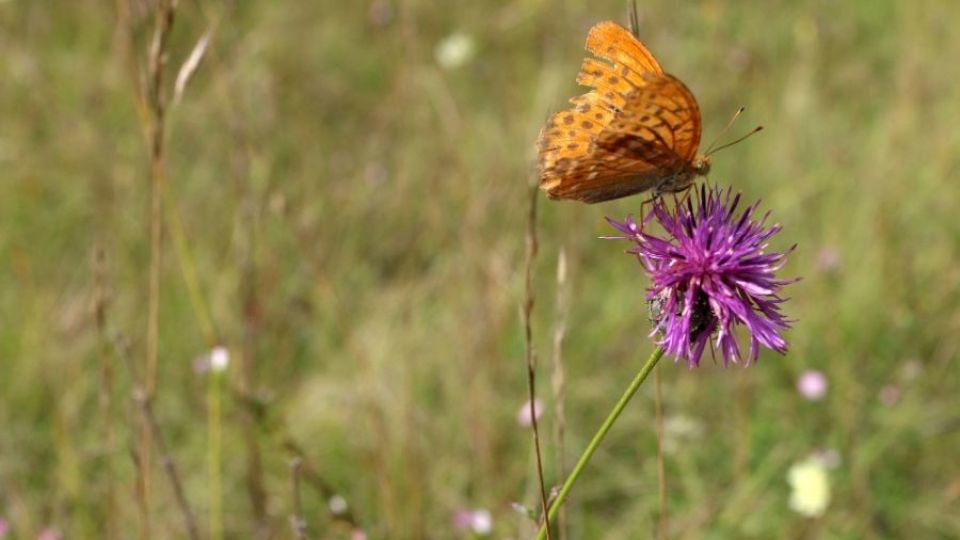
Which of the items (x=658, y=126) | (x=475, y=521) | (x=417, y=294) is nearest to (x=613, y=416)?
(x=658, y=126)

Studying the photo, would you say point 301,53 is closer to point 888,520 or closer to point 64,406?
point 64,406

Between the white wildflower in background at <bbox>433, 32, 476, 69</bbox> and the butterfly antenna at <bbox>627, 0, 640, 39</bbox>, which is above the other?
the butterfly antenna at <bbox>627, 0, 640, 39</bbox>

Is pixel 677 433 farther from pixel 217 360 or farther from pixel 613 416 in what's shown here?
pixel 613 416

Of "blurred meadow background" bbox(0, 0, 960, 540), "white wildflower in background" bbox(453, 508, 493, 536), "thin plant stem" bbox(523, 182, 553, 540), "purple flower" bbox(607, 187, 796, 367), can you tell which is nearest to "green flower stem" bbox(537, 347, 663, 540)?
"thin plant stem" bbox(523, 182, 553, 540)

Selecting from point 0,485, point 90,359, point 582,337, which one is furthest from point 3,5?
point 582,337

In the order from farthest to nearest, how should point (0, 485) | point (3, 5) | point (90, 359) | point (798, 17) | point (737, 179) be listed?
1. point (798, 17)
2. point (3, 5)
3. point (737, 179)
4. point (90, 359)
5. point (0, 485)

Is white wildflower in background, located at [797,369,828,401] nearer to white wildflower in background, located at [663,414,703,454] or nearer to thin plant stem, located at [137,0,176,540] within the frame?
white wildflower in background, located at [663,414,703,454]
